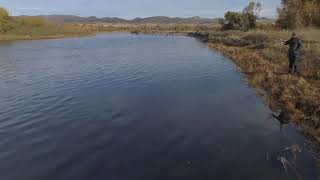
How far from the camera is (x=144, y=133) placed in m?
12.0

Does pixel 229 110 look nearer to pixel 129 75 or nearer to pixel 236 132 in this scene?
pixel 236 132

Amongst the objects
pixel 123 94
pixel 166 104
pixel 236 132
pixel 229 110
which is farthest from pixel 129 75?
→ pixel 236 132

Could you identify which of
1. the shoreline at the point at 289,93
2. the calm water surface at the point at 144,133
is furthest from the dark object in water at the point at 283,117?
the calm water surface at the point at 144,133

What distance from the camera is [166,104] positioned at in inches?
632

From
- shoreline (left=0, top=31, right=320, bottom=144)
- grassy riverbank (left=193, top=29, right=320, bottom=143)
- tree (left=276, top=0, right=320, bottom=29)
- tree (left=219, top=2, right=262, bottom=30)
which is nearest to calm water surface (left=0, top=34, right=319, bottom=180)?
shoreline (left=0, top=31, right=320, bottom=144)

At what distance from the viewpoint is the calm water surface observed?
9.03 meters

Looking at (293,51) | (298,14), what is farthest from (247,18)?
(293,51)

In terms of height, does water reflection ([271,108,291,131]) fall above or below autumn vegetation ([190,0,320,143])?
below

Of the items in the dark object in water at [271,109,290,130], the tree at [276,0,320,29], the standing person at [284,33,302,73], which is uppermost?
the tree at [276,0,320,29]

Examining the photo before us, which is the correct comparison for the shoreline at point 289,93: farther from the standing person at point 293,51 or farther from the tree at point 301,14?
the tree at point 301,14

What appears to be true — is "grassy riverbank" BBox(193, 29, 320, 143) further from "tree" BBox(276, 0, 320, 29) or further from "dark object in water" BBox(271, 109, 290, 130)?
"tree" BBox(276, 0, 320, 29)

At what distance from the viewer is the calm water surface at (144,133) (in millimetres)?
9031

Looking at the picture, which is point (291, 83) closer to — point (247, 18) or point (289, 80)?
point (289, 80)

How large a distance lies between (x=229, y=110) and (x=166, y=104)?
9.61 ft
